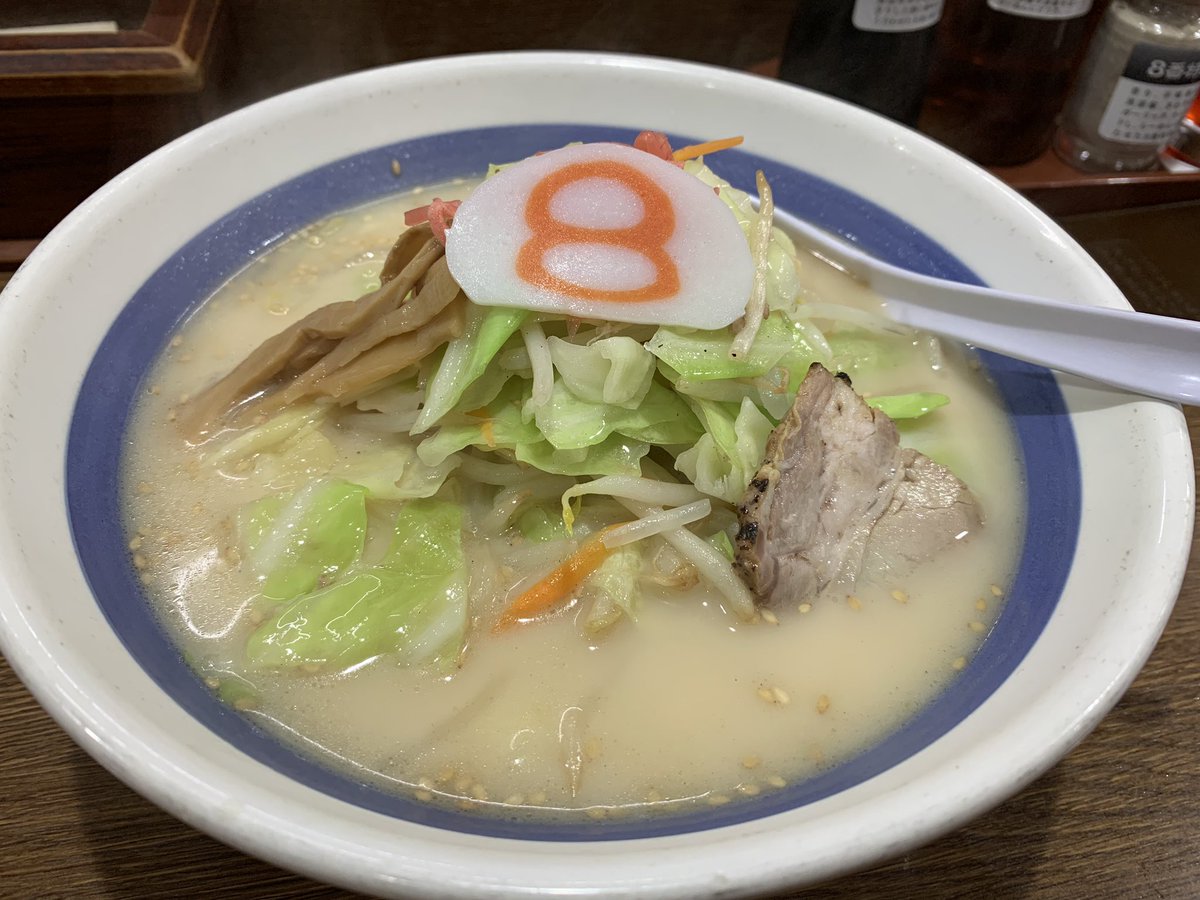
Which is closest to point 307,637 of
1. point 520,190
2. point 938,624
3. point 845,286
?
point 520,190

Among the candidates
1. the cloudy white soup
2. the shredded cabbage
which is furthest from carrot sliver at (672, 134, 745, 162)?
the shredded cabbage

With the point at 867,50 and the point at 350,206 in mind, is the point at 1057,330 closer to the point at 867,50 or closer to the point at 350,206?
the point at 867,50

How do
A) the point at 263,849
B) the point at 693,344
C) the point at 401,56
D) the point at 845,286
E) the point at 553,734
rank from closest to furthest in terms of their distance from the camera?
the point at 263,849 → the point at 553,734 → the point at 693,344 → the point at 845,286 → the point at 401,56

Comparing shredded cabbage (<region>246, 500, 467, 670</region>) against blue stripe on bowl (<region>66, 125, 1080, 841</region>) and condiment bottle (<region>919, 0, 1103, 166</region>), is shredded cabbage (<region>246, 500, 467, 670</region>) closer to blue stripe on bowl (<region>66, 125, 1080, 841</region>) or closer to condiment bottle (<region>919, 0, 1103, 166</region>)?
blue stripe on bowl (<region>66, 125, 1080, 841</region>)

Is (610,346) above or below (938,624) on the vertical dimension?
above

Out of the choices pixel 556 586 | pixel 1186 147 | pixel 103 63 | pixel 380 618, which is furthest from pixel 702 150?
pixel 1186 147

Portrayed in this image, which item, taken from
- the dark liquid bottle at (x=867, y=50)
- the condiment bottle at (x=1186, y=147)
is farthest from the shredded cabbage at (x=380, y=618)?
the condiment bottle at (x=1186, y=147)

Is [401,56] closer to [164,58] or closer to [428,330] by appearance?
[164,58]
